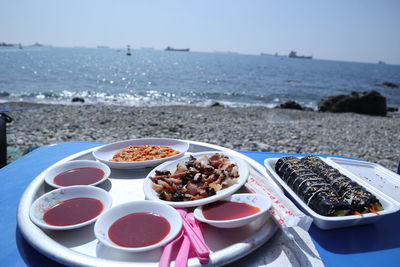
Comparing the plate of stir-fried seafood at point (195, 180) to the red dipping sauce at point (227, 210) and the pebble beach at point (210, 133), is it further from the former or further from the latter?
the pebble beach at point (210, 133)

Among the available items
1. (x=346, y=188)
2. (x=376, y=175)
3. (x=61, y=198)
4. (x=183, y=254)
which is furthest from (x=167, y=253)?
(x=376, y=175)

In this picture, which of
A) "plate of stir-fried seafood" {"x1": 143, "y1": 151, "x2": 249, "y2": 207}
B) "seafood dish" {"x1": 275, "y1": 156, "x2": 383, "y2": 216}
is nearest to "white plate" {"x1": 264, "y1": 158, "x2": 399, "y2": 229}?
"seafood dish" {"x1": 275, "y1": 156, "x2": 383, "y2": 216}

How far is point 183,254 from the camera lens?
3.61ft

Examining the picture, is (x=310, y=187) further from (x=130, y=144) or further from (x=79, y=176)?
(x=130, y=144)

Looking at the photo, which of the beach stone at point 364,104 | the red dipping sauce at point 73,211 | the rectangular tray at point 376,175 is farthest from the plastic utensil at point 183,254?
the beach stone at point 364,104

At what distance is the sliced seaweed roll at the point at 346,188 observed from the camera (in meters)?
1.51

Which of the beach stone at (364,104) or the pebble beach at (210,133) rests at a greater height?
the beach stone at (364,104)

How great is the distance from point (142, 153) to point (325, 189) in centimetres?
145

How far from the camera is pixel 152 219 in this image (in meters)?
1.37

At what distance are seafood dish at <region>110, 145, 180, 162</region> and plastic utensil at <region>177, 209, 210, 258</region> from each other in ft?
3.03

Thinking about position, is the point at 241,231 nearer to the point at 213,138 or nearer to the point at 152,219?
the point at 152,219

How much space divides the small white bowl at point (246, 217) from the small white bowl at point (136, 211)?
126 mm

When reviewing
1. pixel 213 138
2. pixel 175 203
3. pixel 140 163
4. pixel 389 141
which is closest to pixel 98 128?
pixel 213 138

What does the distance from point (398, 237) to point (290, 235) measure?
0.62m
